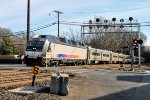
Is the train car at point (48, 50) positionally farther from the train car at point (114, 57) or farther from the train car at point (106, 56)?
the train car at point (114, 57)

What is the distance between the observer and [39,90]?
611 inches

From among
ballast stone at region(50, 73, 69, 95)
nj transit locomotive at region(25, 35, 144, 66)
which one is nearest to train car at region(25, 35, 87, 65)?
nj transit locomotive at region(25, 35, 144, 66)

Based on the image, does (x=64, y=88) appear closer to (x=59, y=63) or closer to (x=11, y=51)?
(x=59, y=63)

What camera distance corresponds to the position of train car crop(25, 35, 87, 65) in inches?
1547

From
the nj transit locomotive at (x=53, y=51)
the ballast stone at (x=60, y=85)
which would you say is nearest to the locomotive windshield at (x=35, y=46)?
the nj transit locomotive at (x=53, y=51)

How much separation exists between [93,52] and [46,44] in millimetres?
21961

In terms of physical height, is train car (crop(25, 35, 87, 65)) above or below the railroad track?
above

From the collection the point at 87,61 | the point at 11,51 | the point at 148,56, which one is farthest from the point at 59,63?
the point at 148,56

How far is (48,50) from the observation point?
39969mm

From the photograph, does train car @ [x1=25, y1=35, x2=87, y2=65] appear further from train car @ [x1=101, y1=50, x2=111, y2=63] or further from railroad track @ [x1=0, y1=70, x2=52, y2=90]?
train car @ [x1=101, y1=50, x2=111, y2=63]

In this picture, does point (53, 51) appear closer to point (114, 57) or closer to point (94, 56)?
point (94, 56)

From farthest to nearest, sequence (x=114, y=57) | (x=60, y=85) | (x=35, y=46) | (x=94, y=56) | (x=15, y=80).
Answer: (x=114, y=57), (x=94, y=56), (x=35, y=46), (x=15, y=80), (x=60, y=85)

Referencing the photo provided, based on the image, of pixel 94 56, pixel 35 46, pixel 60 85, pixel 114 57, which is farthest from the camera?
pixel 114 57

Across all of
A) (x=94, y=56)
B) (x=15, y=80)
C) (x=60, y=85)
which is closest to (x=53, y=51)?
(x=94, y=56)
